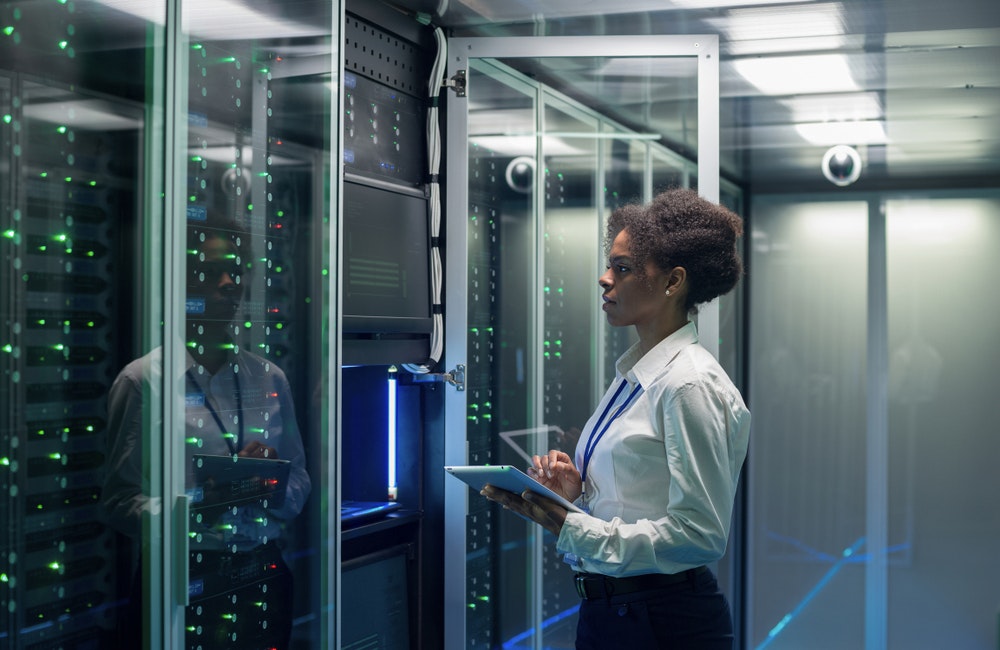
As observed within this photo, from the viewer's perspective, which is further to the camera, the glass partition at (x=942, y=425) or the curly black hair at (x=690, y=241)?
the glass partition at (x=942, y=425)

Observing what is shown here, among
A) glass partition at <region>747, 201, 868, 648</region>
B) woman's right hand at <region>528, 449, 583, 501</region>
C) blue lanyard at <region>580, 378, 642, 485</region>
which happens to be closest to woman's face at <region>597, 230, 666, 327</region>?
blue lanyard at <region>580, 378, 642, 485</region>

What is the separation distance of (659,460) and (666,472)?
2 cm

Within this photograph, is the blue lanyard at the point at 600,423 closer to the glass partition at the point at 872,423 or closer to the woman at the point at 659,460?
the woman at the point at 659,460

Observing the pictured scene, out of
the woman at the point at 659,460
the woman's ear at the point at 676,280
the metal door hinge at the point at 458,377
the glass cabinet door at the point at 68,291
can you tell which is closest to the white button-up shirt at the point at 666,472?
the woman at the point at 659,460

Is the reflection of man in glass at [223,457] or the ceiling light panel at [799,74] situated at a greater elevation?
the ceiling light panel at [799,74]

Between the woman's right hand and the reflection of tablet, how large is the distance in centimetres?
20

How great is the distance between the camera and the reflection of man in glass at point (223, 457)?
1604 millimetres

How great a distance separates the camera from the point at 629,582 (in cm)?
188

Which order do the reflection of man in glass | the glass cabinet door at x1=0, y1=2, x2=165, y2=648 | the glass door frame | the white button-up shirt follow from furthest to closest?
1. the glass door frame
2. the white button-up shirt
3. the reflection of man in glass
4. the glass cabinet door at x1=0, y1=2, x2=165, y2=648

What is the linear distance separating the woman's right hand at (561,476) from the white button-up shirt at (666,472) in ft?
0.56

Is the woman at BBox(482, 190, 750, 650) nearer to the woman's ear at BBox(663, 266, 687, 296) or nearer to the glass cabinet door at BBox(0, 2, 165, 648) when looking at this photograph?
the woman's ear at BBox(663, 266, 687, 296)

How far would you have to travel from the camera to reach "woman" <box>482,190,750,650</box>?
1.77m

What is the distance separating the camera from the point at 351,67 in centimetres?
257

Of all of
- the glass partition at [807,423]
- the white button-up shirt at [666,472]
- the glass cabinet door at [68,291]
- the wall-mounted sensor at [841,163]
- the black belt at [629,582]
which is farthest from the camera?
the glass partition at [807,423]
